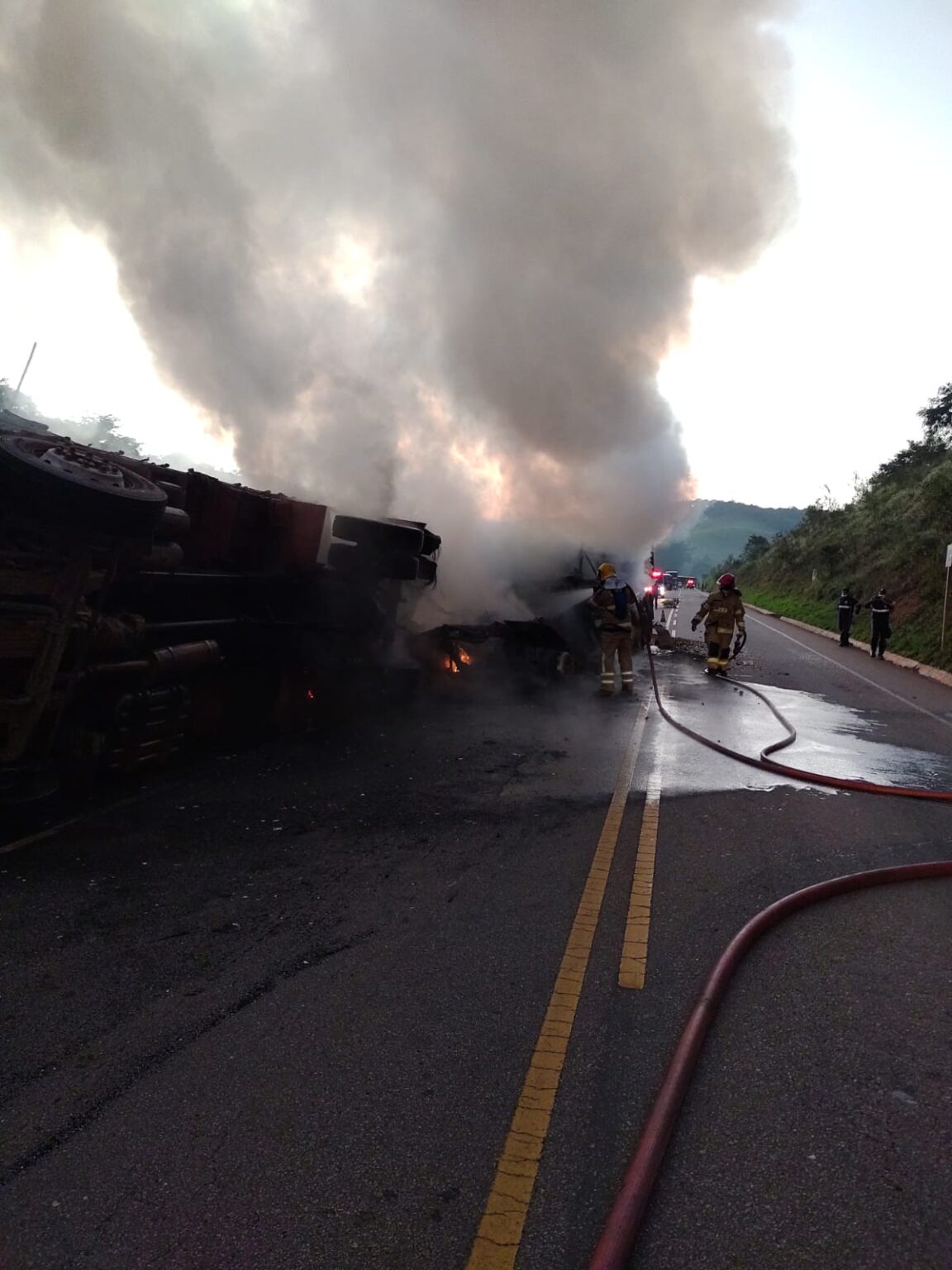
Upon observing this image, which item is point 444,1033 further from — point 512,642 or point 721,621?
point 721,621

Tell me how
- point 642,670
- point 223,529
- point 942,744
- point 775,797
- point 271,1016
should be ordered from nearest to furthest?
point 271,1016 → point 775,797 → point 223,529 → point 942,744 → point 642,670

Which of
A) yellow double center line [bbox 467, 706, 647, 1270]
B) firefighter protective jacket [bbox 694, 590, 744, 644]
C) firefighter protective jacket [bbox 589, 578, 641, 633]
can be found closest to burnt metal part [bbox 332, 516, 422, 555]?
firefighter protective jacket [bbox 589, 578, 641, 633]

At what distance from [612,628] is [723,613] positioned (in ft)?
9.24

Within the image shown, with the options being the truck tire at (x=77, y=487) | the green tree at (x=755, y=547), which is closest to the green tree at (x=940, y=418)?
the green tree at (x=755, y=547)

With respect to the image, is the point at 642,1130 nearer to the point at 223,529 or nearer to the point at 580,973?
the point at 580,973

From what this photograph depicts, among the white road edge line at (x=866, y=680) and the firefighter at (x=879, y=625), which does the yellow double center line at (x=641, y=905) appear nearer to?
the white road edge line at (x=866, y=680)

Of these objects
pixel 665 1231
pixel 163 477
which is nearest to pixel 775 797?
pixel 665 1231

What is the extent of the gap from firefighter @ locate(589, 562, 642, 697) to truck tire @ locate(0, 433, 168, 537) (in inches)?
277

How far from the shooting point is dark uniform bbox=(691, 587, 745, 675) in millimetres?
12883

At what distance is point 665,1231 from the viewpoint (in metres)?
1.95

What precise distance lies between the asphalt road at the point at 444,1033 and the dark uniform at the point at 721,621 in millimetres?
7404

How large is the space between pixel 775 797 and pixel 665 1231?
13.9 feet

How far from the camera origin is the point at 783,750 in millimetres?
7664

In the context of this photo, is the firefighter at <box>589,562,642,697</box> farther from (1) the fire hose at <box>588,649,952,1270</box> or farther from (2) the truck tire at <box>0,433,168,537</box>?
(2) the truck tire at <box>0,433,168,537</box>
